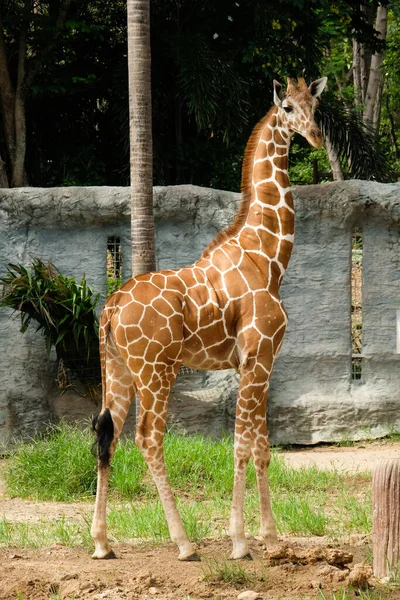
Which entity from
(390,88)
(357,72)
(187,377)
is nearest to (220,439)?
(187,377)

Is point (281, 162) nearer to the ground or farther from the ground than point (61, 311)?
farther from the ground

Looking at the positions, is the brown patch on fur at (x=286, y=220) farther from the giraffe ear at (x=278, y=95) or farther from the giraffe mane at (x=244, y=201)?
the giraffe ear at (x=278, y=95)

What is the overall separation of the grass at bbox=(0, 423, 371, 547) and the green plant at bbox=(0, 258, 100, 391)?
2.76ft

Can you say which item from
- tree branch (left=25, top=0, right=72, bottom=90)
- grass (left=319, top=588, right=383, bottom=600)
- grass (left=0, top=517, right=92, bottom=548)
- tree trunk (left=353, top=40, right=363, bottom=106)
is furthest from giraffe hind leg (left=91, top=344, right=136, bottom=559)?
tree trunk (left=353, top=40, right=363, bottom=106)

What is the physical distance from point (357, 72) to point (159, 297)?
16.8m

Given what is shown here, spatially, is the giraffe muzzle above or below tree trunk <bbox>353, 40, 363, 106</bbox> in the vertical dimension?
below

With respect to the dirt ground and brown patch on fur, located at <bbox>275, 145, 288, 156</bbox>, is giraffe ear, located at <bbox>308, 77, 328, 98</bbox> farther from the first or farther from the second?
the dirt ground

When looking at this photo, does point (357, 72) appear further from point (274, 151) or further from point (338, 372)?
point (274, 151)

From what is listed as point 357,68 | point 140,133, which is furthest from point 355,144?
point 357,68

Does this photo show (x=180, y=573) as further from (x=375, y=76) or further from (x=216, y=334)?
(x=375, y=76)

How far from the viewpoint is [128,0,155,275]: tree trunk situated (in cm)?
846

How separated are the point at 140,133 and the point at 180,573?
4216 millimetres

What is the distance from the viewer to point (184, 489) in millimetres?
8180

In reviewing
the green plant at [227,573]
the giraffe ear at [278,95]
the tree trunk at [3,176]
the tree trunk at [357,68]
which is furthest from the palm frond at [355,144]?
the tree trunk at [357,68]
